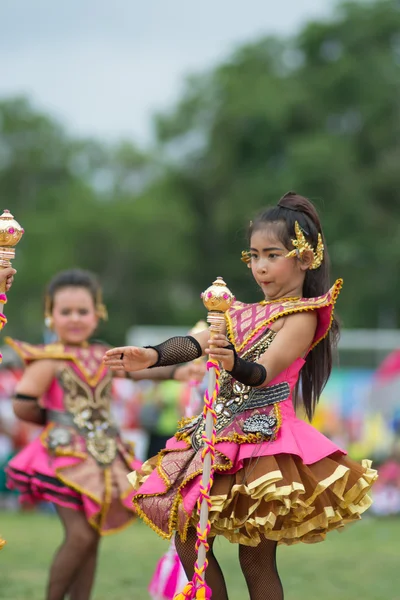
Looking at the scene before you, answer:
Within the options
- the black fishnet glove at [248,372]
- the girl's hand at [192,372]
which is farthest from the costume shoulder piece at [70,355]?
the black fishnet glove at [248,372]

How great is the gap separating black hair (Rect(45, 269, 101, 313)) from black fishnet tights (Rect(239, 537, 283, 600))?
2180 millimetres

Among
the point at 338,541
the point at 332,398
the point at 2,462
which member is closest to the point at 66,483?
the point at 338,541

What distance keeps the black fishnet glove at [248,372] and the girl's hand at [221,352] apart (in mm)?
24

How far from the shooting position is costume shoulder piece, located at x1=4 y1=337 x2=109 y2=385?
18.7 feet

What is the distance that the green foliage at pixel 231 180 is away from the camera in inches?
1179

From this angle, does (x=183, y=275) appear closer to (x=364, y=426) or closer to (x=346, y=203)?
(x=346, y=203)

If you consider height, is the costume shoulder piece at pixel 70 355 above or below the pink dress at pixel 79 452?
above

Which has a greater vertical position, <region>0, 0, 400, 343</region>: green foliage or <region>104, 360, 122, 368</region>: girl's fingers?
<region>0, 0, 400, 343</region>: green foliage

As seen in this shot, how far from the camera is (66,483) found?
Result: 543 centimetres

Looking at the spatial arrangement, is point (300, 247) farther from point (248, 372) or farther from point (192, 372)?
point (192, 372)

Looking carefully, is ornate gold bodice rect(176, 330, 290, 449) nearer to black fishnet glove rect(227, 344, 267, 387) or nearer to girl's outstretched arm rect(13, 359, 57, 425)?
black fishnet glove rect(227, 344, 267, 387)

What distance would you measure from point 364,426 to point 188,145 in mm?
24607

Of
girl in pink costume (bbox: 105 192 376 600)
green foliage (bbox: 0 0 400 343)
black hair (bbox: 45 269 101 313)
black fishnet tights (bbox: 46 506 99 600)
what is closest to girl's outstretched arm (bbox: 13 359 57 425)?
black hair (bbox: 45 269 101 313)

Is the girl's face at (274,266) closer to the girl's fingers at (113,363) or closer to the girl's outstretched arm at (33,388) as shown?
the girl's fingers at (113,363)
